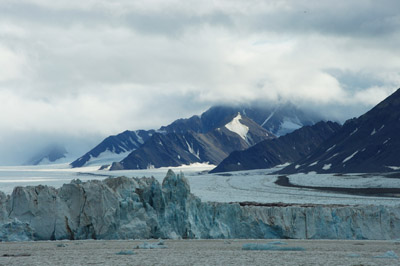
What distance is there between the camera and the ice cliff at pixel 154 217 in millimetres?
41438

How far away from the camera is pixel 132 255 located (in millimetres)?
25422

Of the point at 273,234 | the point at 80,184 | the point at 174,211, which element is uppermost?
the point at 80,184

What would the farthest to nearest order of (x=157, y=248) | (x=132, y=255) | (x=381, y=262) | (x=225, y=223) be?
(x=225, y=223) < (x=157, y=248) < (x=132, y=255) < (x=381, y=262)

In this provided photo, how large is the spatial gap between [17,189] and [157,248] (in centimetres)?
1762

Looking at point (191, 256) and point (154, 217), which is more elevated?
point (154, 217)

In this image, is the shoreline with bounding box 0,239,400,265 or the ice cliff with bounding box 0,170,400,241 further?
the ice cliff with bounding box 0,170,400,241

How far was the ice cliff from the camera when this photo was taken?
41.4m

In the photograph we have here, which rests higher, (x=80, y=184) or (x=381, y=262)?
(x=80, y=184)

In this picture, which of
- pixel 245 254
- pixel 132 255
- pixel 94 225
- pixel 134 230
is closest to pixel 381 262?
pixel 245 254

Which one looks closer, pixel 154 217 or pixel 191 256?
pixel 191 256

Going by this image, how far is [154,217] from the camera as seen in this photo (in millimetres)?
42500

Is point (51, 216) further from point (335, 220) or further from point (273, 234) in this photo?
point (335, 220)

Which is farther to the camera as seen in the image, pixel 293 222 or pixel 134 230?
pixel 293 222

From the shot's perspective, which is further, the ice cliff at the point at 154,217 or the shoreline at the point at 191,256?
the ice cliff at the point at 154,217
